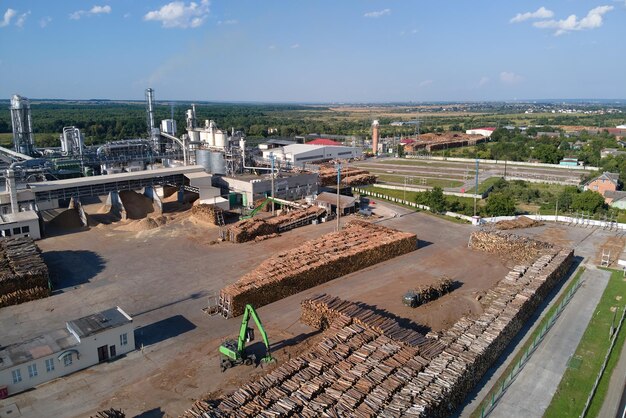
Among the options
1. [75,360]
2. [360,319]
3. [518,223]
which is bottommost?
[75,360]

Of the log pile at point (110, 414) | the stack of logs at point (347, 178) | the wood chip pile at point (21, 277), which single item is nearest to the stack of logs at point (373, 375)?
the log pile at point (110, 414)

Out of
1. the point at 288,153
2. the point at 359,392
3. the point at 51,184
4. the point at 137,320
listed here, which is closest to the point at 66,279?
the point at 137,320

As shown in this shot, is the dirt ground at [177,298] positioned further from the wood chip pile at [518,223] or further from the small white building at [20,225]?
the wood chip pile at [518,223]

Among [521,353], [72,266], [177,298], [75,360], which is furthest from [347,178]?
[75,360]

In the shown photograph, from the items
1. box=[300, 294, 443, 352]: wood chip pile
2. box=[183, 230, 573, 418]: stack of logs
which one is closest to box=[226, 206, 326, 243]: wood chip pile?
box=[300, 294, 443, 352]: wood chip pile

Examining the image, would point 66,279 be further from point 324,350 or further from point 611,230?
point 611,230

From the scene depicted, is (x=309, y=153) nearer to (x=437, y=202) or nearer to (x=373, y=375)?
(x=437, y=202)
